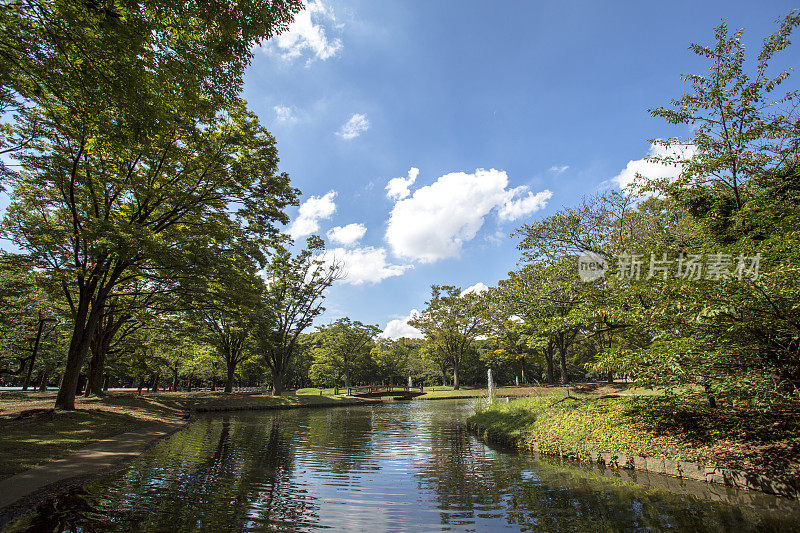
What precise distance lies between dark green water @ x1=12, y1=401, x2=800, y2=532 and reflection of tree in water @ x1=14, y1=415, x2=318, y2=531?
0.02 m

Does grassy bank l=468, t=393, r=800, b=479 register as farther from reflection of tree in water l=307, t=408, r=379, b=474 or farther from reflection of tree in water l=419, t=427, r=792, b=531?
reflection of tree in water l=307, t=408, r=379, b=474

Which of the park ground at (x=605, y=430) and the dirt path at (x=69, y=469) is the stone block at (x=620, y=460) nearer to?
the park ground at (x=605, y=430)

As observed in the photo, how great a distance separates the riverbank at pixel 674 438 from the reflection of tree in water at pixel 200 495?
23.1ft

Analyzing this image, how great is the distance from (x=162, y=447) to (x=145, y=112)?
8.84 meters

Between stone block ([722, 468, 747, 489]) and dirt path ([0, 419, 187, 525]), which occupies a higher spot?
stone block ([722, 468, 747, 489])

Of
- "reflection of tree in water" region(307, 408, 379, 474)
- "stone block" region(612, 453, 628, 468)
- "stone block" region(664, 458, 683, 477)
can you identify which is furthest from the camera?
"reflection of tree in water" region(307, 408, 379, 474)

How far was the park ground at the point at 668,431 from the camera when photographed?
6691 millimetres

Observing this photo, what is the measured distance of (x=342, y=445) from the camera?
11586 millimetres

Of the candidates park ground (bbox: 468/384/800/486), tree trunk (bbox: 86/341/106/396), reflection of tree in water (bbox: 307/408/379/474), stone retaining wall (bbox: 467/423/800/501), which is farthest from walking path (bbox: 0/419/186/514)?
tree trunk (bbox: 86/341/106/396)

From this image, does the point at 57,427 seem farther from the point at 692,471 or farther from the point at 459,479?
the point at 692,471

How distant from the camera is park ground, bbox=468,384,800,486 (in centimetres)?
669

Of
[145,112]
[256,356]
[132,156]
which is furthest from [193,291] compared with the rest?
[256,356]

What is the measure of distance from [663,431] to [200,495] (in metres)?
9.89

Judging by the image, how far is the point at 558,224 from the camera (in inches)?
556
